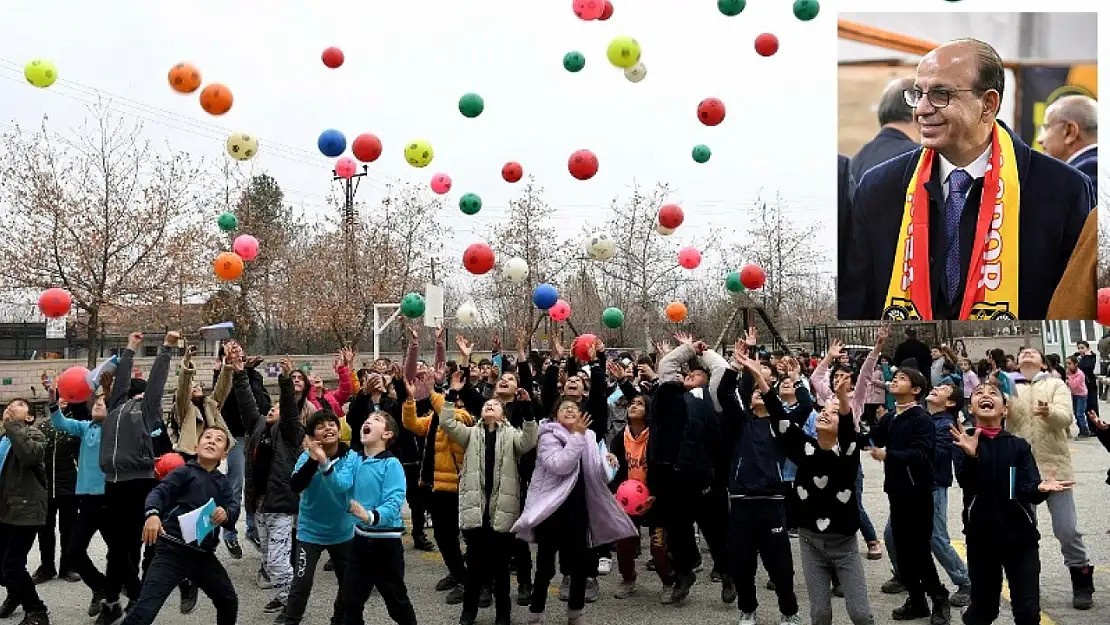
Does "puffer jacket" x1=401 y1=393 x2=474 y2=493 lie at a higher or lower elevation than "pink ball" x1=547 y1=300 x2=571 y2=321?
lower

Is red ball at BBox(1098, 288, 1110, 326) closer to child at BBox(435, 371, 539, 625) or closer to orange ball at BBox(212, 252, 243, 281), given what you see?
child at BBox(435, 371, 539, 625)

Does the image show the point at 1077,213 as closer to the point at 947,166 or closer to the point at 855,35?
the point at 947,166

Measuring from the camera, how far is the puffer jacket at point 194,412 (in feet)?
26.6

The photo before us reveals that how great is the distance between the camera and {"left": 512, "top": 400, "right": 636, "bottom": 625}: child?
22.4 feet

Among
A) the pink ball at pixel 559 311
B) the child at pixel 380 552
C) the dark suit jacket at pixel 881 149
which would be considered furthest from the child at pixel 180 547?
the dark suit jacket at pixel 881 149

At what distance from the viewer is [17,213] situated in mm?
24516

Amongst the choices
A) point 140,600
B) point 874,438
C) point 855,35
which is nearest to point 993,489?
point 874,438

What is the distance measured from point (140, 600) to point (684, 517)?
3.68 meters

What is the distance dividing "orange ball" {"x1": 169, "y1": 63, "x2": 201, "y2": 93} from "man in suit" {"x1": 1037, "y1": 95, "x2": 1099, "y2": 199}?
13.4 meters

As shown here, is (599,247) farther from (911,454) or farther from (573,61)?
(911,454)

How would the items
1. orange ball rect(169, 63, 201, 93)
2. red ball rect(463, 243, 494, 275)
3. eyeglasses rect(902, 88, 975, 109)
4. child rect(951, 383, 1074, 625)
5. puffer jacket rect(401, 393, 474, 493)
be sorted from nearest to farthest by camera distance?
child rect(951, 383, 1074, 625) → puffer jacket rect(401, 393, 474, 493) → orange ball rect(169, 63, 201, 93) → red ball rect(463, 243, 494, 275) → eyeglasses rect(902, 88, 975, 109)

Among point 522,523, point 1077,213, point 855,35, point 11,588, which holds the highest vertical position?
point 855,35

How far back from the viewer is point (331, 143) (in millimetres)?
12828

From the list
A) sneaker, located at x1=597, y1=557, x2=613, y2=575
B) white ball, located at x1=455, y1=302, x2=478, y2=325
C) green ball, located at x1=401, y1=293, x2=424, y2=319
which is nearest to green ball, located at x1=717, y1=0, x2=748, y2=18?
green ball, located at x1=401, y1=293, x2=424, y2=319
